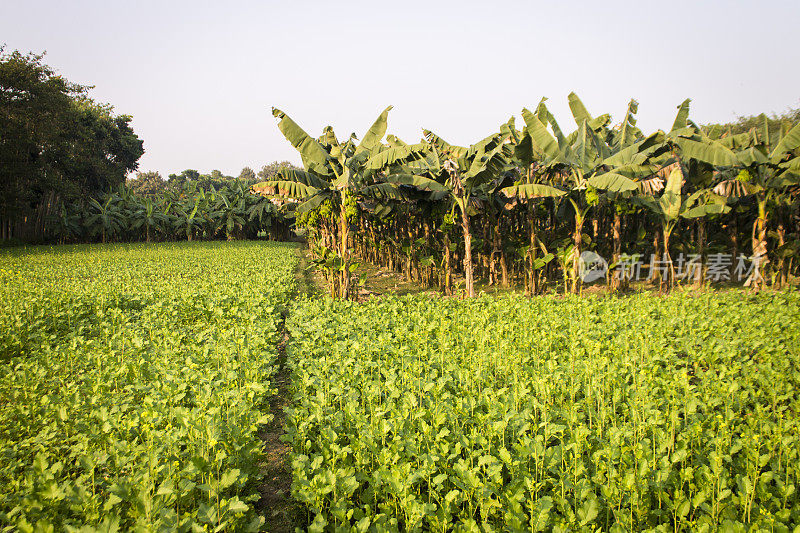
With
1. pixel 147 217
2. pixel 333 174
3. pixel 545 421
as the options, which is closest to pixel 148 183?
pixel 147 217

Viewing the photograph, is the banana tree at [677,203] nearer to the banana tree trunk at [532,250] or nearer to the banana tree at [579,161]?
the banana tree at [579,161]

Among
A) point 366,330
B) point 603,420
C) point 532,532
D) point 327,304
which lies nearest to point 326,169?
point 327,304

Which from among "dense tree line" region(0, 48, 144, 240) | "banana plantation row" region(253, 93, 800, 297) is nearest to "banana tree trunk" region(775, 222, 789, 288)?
"banana plantation row" region(253, 93, 800, 297)

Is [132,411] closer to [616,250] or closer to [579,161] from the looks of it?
[579,161]

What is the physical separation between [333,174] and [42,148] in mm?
28180

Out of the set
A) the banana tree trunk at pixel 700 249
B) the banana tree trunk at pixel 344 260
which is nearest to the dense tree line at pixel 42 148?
the banana tree trunk at pixel 344 260

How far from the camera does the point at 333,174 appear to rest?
12156mm

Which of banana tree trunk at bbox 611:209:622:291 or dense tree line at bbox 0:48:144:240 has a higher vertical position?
dense tree line at bbox 0:48:144:240

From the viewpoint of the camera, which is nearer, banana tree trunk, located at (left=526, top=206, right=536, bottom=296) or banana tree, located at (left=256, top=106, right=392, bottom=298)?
A: banana tree, located at (left=256, top=106, right=392, bottom=298)

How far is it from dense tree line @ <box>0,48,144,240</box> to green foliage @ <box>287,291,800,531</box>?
27.4 metres

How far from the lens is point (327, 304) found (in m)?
8.70

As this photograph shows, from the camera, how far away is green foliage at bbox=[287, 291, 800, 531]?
2.93 m

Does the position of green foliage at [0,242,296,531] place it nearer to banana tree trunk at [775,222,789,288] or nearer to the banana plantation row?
the banana plantation row

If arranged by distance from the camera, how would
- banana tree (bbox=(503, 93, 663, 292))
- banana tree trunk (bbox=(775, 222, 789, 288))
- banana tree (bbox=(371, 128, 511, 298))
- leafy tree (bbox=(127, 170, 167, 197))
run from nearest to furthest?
1. banana tree (bbox=(503, 93, 663, 292))
2. banana tree (bbox=(371, 128, 511, 298))
3. banana tree trunk (bbox=(775, 222, 789, 288))
4. leafy tree (bbox=(127, 170, 167, 197))
